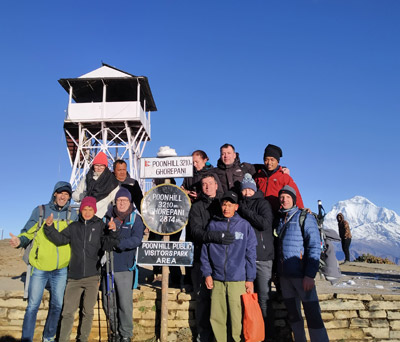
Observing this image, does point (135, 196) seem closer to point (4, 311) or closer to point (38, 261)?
point (38, 261)

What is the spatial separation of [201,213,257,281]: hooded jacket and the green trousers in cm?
12

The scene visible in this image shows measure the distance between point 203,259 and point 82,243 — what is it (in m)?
1.83

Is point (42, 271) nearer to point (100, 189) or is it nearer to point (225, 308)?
point (100, 189)

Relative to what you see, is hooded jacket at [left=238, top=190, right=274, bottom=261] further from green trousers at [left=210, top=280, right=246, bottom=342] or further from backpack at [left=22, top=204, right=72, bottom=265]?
backpack at [left=22, top=204, right=72, bottom=265]

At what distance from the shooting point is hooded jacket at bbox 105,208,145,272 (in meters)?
4.67

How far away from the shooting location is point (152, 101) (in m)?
23.7

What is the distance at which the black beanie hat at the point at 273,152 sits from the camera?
5418mm

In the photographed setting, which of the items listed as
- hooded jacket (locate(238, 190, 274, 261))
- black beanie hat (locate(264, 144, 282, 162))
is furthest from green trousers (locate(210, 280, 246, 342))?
black beanie hat (locate(264, 144, 282, 162))

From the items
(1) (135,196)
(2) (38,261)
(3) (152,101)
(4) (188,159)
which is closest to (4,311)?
(2) (38,261)

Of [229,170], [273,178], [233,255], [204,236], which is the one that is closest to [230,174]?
[229,170]

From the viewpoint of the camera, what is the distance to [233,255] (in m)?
4.33

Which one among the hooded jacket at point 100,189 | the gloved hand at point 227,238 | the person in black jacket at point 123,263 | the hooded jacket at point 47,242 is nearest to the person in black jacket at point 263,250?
the gloved hand at point 227,238

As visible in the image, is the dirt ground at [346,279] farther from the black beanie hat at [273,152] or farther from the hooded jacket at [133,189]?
the black beanie hat at [273,152]

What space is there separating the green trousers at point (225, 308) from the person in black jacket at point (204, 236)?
297 mm
